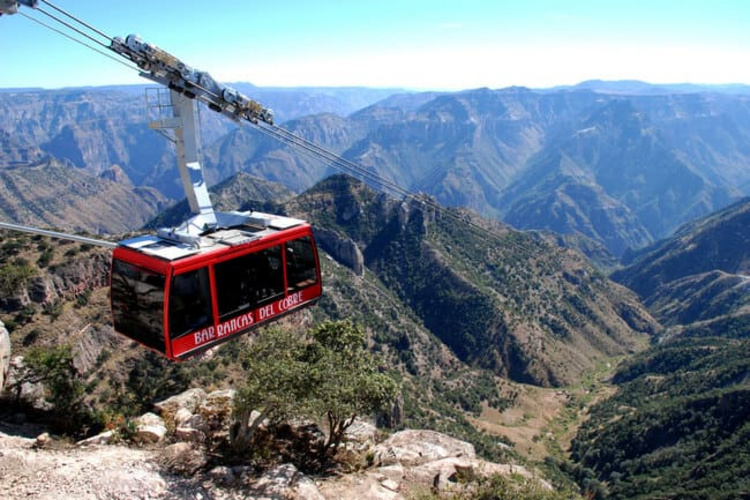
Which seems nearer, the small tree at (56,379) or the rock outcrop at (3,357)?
the rock outcrop at (3,357)

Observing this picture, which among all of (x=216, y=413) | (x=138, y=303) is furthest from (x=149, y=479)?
(x=216, y=413)

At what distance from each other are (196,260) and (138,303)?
2785 millimetres

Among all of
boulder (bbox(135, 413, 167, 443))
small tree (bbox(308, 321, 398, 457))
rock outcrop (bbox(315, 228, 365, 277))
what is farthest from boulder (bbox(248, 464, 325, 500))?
rock outcrop (bbox(315, 228, 365, 277))

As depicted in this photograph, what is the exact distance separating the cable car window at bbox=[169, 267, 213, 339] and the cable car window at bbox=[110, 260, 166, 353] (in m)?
0.39

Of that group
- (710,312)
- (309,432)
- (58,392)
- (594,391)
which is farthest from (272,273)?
(710,312)

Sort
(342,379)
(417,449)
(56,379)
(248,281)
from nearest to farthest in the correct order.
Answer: (248,281)
(342,379)
(56,379)
(417,449)

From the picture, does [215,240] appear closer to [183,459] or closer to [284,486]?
[183,459]

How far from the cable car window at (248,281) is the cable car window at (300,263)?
56 centimetres

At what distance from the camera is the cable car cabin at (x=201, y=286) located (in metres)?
17.2

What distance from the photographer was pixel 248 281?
63.7 feet

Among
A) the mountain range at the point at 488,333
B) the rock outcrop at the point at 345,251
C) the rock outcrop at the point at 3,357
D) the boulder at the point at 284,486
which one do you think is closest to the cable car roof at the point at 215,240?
the rock outcrop at the point at 3,357

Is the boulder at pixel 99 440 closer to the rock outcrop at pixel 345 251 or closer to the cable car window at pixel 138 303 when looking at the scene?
the cable car window at pixel 138 303

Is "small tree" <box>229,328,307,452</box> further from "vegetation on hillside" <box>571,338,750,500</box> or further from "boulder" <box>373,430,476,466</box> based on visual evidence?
"vegetation on hillside" <box>571,338,750,500</box>

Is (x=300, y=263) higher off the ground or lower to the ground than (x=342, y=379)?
higher
